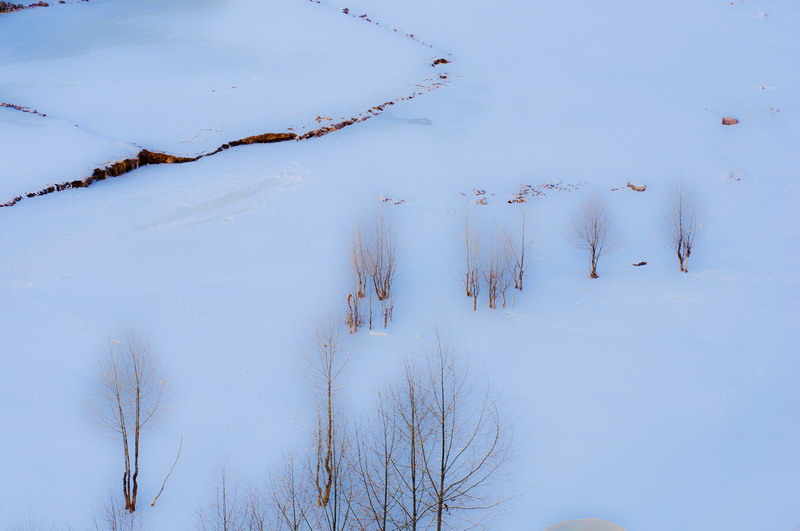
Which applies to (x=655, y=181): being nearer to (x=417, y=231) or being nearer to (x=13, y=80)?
(x=417, y=231)

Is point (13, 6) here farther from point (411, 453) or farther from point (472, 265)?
point (411, 453)

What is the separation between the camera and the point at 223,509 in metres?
14.8

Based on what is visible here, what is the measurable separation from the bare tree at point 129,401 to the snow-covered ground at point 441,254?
16.3 inches

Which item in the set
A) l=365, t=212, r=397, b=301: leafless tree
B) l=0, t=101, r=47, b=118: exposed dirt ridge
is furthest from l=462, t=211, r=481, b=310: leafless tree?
l=0, t=101, r=47, b=118: exposed dirt ridge

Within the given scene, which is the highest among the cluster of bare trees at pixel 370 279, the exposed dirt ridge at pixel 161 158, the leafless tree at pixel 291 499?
the exposed dirt ridge at pixel 161 158

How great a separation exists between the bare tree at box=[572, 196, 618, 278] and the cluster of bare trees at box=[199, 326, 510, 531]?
7.01 meters

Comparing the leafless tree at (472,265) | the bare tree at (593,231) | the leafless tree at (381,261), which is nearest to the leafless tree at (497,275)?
the leafless tree at (472,265)

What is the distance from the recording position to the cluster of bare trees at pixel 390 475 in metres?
14.5

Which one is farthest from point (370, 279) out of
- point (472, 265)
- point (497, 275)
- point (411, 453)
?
point (411, 453)

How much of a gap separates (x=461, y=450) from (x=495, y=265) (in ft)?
22.1

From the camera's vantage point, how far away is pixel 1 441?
16.2 m

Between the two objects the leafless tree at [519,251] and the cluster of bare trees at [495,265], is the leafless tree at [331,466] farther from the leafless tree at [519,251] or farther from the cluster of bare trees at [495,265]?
the leafless tree at [519,251]

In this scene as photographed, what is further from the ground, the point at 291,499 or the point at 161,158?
the point at 161,158

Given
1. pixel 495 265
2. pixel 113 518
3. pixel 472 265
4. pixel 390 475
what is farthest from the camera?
pixel 472 265
